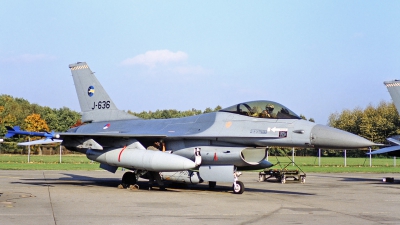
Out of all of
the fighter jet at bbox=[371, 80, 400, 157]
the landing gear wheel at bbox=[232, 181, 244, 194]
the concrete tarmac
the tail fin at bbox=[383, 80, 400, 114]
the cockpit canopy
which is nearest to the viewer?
the concrete tarmac

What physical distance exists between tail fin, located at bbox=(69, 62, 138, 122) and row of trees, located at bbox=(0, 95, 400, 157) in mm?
35142

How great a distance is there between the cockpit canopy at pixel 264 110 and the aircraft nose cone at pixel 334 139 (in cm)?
101

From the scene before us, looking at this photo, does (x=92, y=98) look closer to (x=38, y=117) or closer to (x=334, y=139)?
(x=334, y=139)

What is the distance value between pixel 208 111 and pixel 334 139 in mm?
48617

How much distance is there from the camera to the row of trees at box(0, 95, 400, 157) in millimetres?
60719

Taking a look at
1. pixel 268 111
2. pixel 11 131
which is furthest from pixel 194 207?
pixel 11 131

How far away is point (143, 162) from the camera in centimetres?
1527

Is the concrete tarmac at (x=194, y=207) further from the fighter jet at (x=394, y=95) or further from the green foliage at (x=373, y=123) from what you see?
the green foliage at (x=373, y=123)

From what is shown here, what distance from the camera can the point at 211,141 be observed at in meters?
15.4

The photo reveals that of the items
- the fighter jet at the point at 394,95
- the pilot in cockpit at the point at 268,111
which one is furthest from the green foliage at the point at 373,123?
the pilot in cockpit at the point at 268,111

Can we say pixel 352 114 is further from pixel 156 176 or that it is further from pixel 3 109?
pixel 156 176

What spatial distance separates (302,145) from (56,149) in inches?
1836

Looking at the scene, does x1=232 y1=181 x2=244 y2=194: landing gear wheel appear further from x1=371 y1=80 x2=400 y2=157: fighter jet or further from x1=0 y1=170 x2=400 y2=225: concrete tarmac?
x1=371 y1=80 x2=400 y2=157: fighter jet

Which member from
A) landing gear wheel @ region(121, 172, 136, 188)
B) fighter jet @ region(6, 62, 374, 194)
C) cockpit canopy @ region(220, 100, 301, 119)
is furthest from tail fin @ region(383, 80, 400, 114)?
landing gear wheel @ region(121, 172, 136, 188)
